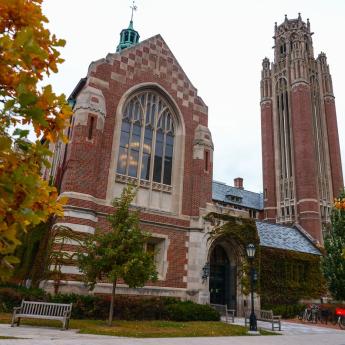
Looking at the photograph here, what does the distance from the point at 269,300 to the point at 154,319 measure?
11733mm

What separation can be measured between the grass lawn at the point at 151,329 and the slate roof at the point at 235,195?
129 feet

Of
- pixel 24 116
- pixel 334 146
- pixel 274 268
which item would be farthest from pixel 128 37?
pixel 24 116

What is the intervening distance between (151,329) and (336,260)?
17692 millimetres

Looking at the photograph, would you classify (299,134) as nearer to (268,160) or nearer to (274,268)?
(268,160)

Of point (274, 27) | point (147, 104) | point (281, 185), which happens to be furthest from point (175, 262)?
point (274, 27)

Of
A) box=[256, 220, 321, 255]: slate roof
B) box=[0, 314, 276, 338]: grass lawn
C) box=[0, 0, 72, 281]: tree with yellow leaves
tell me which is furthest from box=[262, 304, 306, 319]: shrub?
box=[0, 0, 72, 281]: tree with yellow leaves

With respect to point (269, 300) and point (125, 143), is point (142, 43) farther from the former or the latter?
point (269, 300)

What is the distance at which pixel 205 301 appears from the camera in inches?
768

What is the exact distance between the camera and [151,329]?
13.5 metres

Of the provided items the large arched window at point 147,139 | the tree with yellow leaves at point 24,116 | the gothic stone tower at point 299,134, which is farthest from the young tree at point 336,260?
the gothic stone tower at point 299,134

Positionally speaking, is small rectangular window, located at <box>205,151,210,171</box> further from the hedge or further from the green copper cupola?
the green copper cupola

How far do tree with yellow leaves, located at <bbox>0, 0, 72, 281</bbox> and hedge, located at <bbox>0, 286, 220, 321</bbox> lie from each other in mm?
13658

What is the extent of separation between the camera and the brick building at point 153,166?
18.2 metres

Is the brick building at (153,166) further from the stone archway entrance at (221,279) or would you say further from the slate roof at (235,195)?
the slate roof at (235,195)
